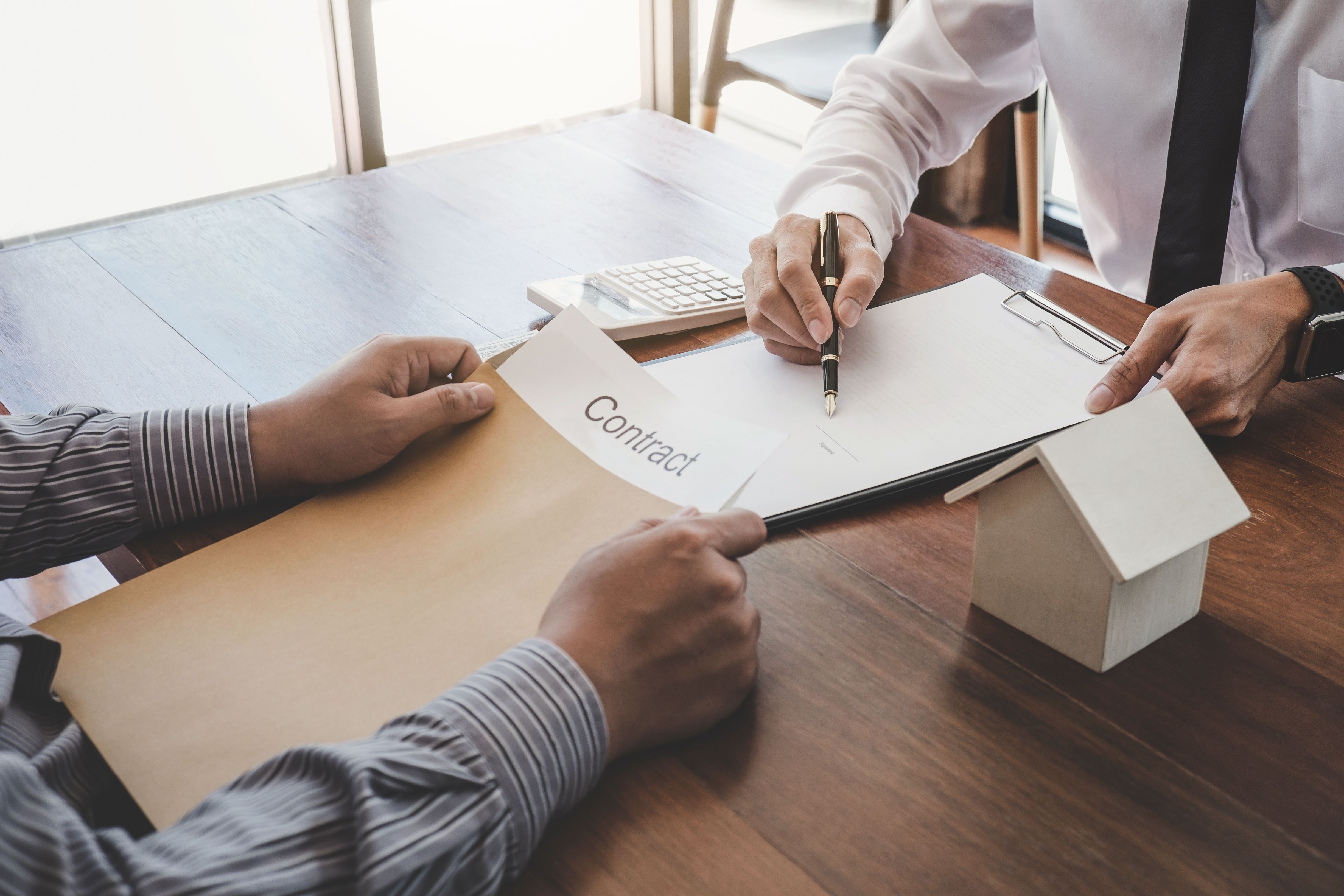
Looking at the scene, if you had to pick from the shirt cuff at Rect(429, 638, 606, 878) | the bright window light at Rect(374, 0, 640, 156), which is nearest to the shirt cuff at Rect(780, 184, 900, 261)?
the shirt cuff at Rect(429, 638, 606, 878)

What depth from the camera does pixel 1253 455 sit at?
0.81 metres

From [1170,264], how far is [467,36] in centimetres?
211

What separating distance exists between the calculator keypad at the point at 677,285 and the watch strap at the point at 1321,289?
492 millimetres

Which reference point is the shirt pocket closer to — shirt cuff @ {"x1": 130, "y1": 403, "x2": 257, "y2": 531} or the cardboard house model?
the cardboard house model

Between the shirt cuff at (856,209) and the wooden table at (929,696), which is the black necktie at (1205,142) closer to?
the wooden table at (929,696)

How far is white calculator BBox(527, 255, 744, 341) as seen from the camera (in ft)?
3.23

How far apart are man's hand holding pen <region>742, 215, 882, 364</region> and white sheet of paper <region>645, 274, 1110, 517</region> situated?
0.07 feet

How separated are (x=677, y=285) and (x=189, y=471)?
0.49 metres

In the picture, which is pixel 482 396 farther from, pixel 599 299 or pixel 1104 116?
pixel 1104 116

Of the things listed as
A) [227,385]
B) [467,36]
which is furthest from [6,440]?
[467,36]

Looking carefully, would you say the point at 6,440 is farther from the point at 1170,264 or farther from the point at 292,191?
the point at 1170,264

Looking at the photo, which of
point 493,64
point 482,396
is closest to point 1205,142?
point 482,396

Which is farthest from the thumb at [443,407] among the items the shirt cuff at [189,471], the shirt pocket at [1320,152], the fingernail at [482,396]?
the shirt pocket at [1320,152]

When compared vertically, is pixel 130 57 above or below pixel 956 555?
above
